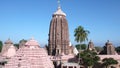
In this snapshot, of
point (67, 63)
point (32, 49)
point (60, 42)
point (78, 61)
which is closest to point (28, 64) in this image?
point (32, 49)

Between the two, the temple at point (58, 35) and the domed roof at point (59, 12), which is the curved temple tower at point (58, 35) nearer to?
the temple at point (58, 35)

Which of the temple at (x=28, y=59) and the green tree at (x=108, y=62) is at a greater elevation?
the temple at (x=28, y=59)

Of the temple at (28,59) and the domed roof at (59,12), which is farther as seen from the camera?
the domed roof at (59,12)

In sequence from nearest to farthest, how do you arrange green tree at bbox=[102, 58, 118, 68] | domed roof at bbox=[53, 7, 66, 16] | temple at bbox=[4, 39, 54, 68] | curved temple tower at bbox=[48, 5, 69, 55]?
temple at bbox=[4, 39, 54, 68] → green tree at bbox=[102, 58, 118, 68] → curved temple tower at bbox=[48, 5, 69, 55] → domed roof at bbox=[53, 7, 66, 16]

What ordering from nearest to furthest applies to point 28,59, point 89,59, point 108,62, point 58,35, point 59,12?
point 28,59
point 89,59
point 108,62
point 58,35
point 59,12

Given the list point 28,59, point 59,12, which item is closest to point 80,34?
point 59,12

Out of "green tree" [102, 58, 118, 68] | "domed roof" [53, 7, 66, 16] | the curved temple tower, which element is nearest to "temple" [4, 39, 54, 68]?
"green tree" [102, 58, 118, 68]

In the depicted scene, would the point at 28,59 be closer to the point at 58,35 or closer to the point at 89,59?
the point at 89,59

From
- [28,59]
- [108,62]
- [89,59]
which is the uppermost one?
[28,59]

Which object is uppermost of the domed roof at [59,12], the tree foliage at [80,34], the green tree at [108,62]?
the domed roof at [59,12]

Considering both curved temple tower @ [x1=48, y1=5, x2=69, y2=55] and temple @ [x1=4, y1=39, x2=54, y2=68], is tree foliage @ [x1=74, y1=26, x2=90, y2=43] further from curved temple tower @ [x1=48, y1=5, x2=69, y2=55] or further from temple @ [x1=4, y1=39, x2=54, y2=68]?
temple @ [x1=4, y1=39, x2=54, y2=68]

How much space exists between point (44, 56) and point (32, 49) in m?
1.67

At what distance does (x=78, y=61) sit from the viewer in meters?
48.8

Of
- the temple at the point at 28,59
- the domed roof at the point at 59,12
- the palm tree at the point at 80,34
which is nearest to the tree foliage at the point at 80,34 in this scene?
the palm tree at the point at 80,34
